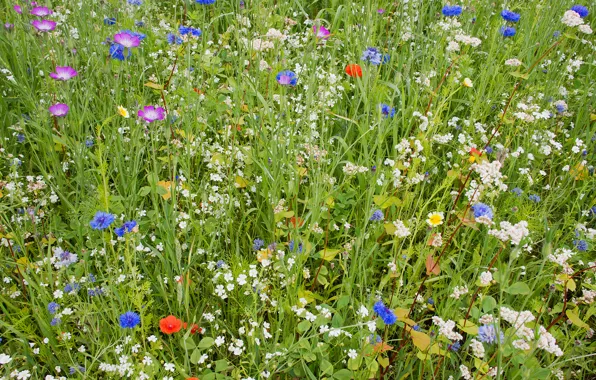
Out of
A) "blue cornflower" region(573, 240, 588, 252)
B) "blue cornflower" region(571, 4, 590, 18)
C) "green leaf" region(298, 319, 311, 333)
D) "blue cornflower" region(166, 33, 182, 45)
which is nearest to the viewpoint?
"green leaf" region(298, 319, 311, 333)

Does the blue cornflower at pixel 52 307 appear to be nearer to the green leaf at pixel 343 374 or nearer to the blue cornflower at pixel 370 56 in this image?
the green leaf at pixel 343 374

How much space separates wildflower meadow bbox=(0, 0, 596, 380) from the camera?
5.38 feet

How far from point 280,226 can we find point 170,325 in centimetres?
58

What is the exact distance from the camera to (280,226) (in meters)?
1.97

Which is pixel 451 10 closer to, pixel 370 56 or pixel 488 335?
pixel 370 56

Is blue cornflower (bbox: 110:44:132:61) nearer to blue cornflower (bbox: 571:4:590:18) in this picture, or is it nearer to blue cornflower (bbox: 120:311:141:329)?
blue cornflower (bbox: 120:311:141:329)

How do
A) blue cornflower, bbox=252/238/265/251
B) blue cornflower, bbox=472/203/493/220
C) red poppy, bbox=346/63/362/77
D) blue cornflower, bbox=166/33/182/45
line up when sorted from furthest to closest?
blue cornflower, bbox=166/33/182/45 → red poppy, bbox=346/63/362/77 → blue cornflower, bbox=252/238/265/251 → blue cornflower, bbox=472/203/493/220

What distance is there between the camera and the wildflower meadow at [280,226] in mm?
1641

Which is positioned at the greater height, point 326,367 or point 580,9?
point 580,9

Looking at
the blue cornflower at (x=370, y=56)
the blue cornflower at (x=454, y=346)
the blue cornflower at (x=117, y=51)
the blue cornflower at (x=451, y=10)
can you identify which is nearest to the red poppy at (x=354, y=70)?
the blue cornflower at (x=370, y=56)

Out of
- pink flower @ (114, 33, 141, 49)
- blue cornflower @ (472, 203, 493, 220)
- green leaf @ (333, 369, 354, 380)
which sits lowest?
green leaf @ (333, 369, 354, 380)

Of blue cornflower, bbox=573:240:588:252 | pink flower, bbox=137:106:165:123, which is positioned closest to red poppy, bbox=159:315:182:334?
pink flower, bbox=137:106:165:123

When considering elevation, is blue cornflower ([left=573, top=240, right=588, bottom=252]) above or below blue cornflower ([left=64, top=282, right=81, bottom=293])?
above

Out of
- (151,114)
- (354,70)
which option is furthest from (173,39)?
(354,70)
